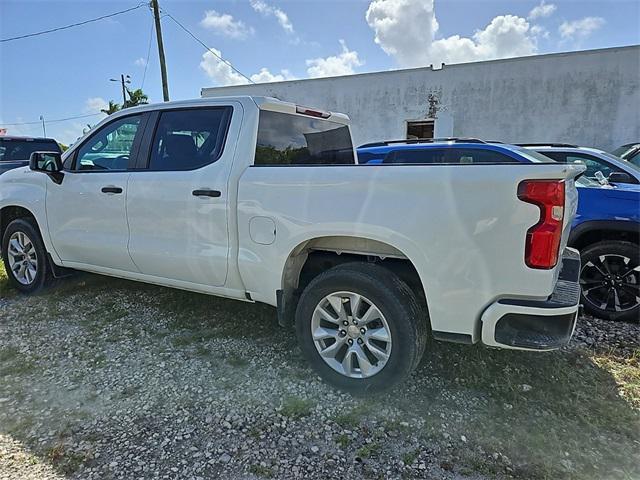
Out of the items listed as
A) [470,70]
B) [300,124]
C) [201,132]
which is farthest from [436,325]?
[470,70]

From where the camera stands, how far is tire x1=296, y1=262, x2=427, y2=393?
103 inches

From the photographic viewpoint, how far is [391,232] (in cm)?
249

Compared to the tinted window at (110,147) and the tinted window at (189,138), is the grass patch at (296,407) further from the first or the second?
the tinted window at (110,147)

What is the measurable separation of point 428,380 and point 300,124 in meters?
2.29

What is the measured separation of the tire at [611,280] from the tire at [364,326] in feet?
7.89

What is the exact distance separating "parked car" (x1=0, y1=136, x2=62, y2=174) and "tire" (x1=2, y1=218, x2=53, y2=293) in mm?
4253

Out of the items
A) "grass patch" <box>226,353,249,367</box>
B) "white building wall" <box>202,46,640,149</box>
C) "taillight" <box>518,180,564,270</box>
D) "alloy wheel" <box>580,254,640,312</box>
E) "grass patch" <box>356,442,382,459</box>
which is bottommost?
"grass patch" <box>356,442,382,459</box>

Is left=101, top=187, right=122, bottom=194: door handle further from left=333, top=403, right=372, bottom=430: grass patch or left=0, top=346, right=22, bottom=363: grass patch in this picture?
left=333, top=403, right=372, bottom=430: grass patch

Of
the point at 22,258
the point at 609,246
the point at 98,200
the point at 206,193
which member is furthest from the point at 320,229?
the point at 22,258

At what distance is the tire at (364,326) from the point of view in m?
2.60

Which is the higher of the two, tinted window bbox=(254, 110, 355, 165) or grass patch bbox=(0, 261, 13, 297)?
tinted window bbox=(254, 110, 355, 165)

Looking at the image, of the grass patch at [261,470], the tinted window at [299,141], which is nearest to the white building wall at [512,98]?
the tinted window at [299,141]

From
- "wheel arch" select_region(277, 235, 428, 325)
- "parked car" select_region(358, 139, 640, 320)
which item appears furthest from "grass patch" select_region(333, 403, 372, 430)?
"parked car" select_region(358, 139, 640, 320)

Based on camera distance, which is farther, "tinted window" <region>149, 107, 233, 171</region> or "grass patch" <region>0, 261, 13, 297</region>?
"grass patch" <region>0, 261, 13, 297</region>
